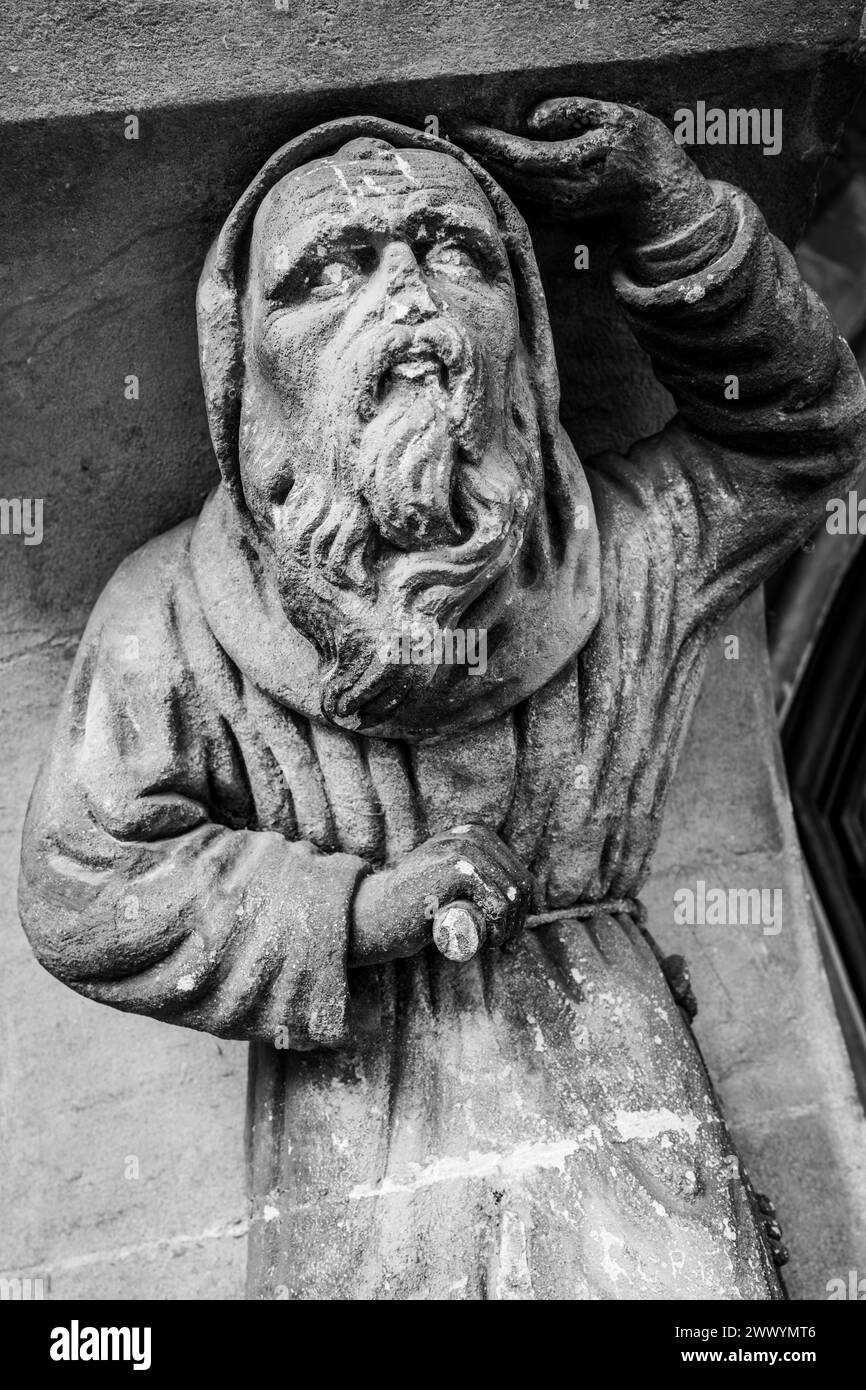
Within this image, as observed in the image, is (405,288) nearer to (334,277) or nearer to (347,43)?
(334,277)

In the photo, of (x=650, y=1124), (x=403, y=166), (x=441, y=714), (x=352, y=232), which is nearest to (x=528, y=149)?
(x=403, y=166)

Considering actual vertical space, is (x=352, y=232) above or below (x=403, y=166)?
below

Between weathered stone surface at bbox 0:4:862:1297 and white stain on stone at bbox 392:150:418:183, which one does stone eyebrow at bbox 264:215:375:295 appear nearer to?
white stain on stone at bbox 392:150:418:183

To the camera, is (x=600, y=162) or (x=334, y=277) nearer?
(x=334, y=277)

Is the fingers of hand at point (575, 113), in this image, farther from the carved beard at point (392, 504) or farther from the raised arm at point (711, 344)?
the carved beard at point (392, 504)

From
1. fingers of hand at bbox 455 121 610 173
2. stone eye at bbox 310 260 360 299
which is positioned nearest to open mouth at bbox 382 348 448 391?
stone eye at bbox 310 260 360 299

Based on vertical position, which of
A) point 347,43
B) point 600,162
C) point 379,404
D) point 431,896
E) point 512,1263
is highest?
point 347,43

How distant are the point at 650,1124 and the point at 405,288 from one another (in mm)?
1164

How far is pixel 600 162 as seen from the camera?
2.21 m

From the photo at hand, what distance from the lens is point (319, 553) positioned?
205 cm

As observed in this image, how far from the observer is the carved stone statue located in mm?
2088

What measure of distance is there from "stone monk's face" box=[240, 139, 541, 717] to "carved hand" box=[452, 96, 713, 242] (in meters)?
0.10

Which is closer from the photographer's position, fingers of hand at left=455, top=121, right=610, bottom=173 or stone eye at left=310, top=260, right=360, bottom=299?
stone eye at left=310, top=260, right=360, bottom=299

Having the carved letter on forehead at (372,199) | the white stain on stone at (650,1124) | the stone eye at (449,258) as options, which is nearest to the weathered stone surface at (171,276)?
the carved letter on forehead at (372,199)
